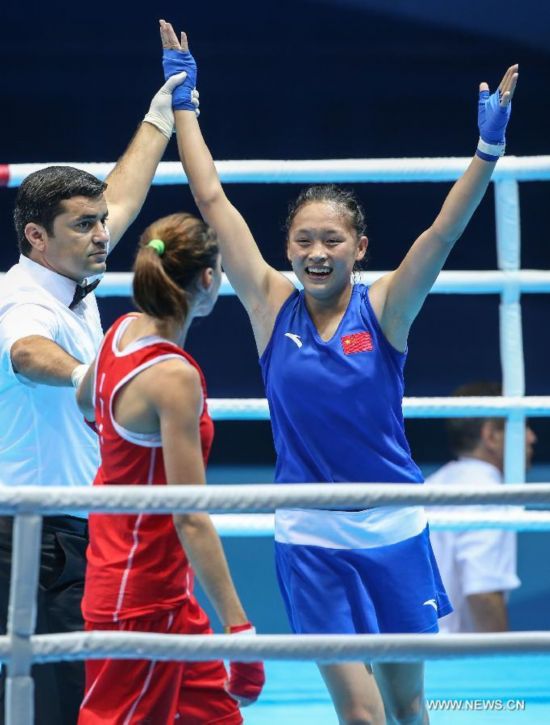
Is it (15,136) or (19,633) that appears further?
(15,136)

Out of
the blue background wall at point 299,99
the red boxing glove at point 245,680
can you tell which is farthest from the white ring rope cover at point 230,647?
the blue background wall at point 299,99

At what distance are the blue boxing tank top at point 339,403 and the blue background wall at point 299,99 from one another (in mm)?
5147

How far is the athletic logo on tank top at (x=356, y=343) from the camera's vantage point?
2.64 meters

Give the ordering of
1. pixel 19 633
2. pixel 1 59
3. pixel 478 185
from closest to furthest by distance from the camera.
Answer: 1. pixel 19 633
2. pixel 478 185
3. pixel 1 59

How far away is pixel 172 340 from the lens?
223 cm

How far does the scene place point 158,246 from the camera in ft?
7.30

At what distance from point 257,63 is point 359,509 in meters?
5.82

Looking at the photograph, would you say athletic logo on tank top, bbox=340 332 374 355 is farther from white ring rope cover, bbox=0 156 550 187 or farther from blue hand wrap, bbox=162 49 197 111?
white ring rope cover, bbox=0 156 550 187

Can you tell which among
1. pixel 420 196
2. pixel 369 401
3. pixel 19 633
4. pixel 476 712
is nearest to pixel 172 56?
pixel 369 401

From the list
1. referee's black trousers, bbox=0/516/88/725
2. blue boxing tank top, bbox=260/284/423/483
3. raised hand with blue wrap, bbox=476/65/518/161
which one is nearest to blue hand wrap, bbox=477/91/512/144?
raised hand with blue wrap, bbox=476/65/518/161

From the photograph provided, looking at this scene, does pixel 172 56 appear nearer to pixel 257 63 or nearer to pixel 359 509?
pixel 359 509

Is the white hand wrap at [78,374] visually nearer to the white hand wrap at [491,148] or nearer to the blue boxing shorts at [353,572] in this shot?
the blue boxing shorts at [353,572]

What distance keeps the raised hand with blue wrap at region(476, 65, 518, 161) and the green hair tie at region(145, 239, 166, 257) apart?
76 centimetres

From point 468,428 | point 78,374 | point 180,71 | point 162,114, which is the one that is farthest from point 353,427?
point 468,428
